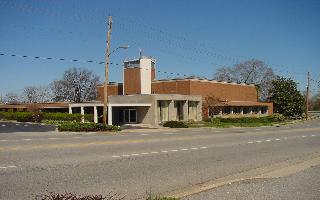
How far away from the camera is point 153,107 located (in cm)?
4931

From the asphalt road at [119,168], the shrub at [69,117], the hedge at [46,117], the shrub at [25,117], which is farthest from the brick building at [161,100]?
the asphalt road at [119,168]

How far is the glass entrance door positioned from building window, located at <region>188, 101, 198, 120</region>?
8833 millimetres

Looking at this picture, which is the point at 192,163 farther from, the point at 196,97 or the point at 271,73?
the point at 271,73

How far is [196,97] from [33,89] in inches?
3222

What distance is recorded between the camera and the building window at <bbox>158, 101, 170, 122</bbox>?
2012 inches

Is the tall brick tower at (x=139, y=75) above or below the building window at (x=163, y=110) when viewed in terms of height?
above

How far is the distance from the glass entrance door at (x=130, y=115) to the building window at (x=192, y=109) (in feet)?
29.0

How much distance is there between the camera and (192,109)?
189 feet

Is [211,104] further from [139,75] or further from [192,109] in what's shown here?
[139,75]

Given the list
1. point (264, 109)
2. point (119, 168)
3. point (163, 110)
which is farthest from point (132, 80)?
point (119, 168)

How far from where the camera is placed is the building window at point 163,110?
51094 mm

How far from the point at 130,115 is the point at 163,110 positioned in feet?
13.9

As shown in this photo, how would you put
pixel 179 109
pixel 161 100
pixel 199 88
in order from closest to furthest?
pixel 161 100
pixel 179 109
pixel 199 88

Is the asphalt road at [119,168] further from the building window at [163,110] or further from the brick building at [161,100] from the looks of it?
the building window at [163,110]
